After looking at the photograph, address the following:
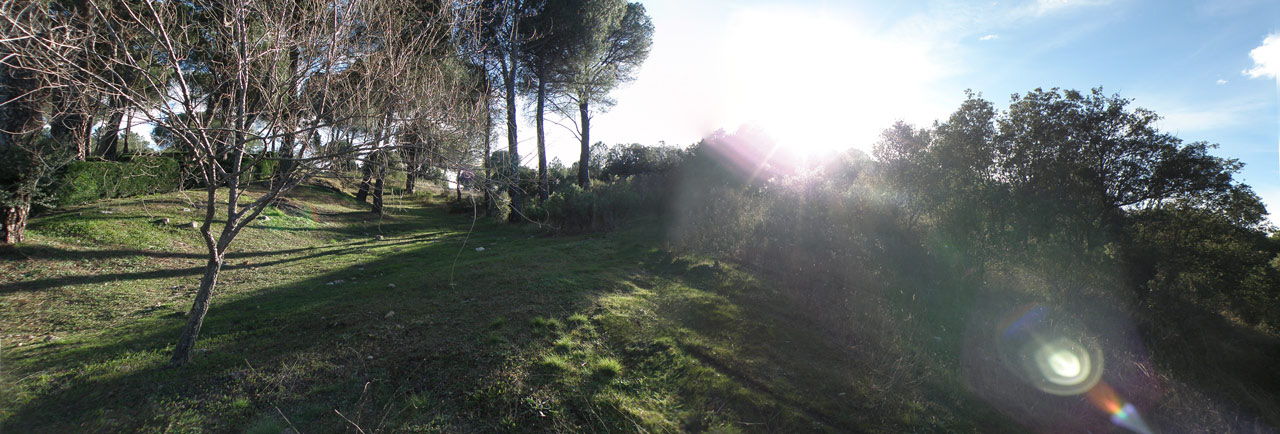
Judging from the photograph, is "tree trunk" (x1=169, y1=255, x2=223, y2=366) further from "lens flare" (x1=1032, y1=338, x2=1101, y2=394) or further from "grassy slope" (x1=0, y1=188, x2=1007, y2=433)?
"lens flare" (x1=1032, y1=338, x2=1101, y2=394)

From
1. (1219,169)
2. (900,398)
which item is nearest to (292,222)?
(900,398)

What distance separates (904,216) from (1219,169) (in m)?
11.3

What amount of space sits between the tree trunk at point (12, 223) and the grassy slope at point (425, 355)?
31cm

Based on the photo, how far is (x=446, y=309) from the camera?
564 centimetres

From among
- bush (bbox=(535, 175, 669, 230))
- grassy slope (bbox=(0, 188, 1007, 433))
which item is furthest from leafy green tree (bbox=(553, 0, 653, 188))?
grassy slope (bbox=(0, 188, 1007, 433))

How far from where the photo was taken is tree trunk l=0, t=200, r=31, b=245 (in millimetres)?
7039

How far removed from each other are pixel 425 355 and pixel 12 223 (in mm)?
8539

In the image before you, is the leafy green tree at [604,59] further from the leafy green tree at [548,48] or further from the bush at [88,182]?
the bush at [88,182]

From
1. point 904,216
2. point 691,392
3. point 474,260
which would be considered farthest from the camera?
point 904,216

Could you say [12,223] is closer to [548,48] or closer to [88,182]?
[88,182]

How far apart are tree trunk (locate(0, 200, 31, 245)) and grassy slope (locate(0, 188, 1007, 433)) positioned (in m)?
0.31

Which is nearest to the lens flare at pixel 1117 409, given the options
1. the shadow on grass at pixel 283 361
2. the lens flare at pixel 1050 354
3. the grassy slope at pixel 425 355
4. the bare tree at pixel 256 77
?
the lens flare at pixel 1050 354

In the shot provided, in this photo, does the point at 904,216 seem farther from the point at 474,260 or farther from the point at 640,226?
the point at 474,260

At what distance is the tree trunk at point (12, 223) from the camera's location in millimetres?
7039
